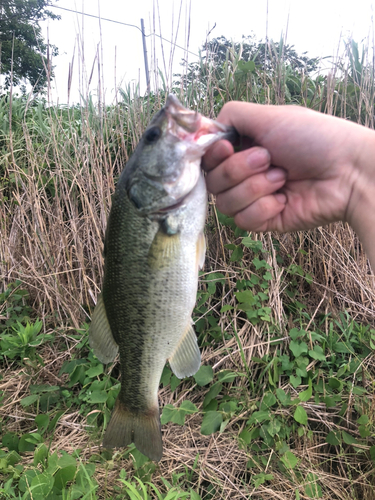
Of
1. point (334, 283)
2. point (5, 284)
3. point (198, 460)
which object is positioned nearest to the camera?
point (198, 460)

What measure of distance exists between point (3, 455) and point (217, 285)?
199cm

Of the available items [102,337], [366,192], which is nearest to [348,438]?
[366,192]

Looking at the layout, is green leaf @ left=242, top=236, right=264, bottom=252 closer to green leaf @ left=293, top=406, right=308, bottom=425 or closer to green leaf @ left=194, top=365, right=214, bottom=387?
green leaf @ left=194, top=365, right=214, bottom=387

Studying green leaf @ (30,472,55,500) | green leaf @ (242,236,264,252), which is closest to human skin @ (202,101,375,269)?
green leaf @ (242,236,264,252)

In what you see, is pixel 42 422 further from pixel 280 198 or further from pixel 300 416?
pixel 280 198

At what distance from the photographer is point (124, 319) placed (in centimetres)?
130

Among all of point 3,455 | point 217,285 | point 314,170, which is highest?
point 314,170

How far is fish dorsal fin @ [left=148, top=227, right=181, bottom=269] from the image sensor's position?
1.22m

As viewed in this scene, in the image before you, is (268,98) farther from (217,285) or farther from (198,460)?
(198,460)

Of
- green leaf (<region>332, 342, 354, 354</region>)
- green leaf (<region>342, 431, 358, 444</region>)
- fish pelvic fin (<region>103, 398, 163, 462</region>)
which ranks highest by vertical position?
fish pelvic fin (<region>103, 398, 163, 462</region>)

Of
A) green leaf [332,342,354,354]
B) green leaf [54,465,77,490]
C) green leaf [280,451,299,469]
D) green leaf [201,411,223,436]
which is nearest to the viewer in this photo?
green leaf [54,465,77,490]

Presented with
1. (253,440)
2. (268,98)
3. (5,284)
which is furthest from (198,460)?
(268,98)

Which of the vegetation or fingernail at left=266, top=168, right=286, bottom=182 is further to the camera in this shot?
the vegetation

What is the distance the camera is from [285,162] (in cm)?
144
